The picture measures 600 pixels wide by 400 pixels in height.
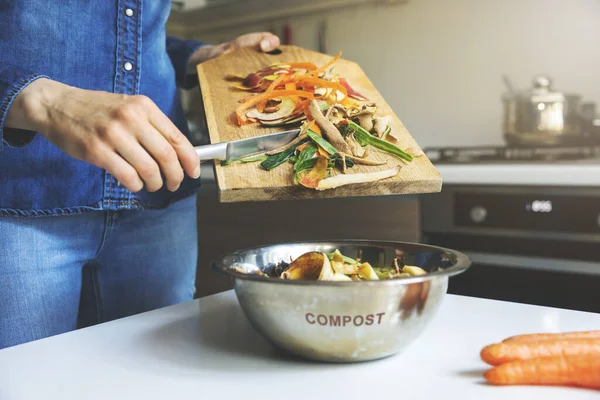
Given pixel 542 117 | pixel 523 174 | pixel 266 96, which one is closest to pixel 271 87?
pixel 266 96

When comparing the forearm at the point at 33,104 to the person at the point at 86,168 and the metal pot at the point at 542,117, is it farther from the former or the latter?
the metal pot at the point at 542,117

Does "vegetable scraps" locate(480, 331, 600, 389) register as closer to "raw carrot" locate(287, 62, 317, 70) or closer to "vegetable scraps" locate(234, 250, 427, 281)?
"vegetable scraps" locate(234, 250, 427, 281)

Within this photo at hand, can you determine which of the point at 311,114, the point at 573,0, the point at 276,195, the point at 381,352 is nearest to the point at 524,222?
the point at 573,0

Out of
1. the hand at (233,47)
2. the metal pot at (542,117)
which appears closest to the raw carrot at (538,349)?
the hand at (233,47)

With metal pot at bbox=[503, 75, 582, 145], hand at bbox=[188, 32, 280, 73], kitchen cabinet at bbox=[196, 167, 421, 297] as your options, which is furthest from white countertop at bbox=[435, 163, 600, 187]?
hand at bbox=[188, 32, 280, 73]

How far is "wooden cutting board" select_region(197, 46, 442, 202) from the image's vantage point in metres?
0.79

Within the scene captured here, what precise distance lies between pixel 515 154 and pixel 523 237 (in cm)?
44

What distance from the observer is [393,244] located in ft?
2.42

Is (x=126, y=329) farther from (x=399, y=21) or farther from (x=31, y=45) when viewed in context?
(x=399, y=21)

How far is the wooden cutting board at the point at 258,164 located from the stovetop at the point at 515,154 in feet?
2.53

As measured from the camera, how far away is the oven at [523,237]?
1.63 metres

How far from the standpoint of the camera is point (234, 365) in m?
0.60

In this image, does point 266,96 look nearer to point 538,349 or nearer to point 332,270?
point 332,270

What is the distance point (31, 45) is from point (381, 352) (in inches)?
28.9
